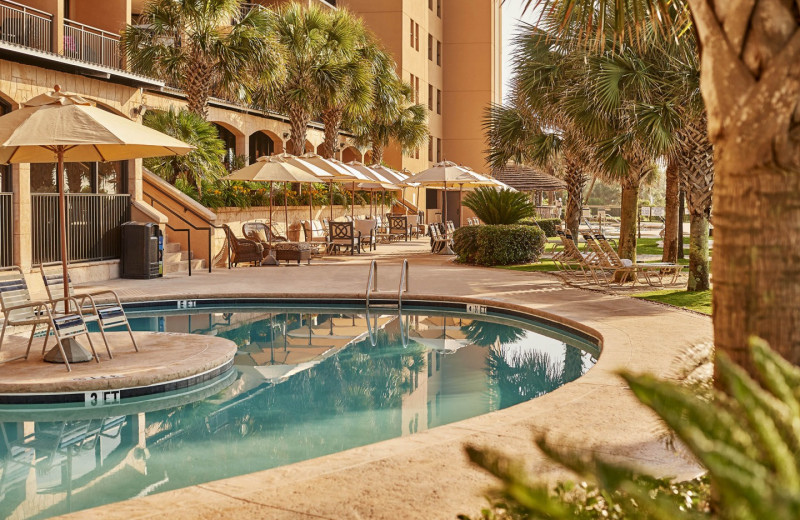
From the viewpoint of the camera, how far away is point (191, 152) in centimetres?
1931

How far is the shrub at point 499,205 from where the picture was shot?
2064 centimetres

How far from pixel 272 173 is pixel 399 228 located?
11966 millimetres

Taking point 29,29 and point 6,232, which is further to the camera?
point 29,29

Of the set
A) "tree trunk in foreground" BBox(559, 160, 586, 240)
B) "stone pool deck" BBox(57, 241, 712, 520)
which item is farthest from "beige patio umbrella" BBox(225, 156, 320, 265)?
"stone pool deck" BBox(57, 241, 712, 520)

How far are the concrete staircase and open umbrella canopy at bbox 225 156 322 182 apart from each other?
2.07 meters

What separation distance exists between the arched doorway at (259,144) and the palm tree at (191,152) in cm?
1273

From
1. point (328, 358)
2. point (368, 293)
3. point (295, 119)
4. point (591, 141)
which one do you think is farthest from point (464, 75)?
point (328, 358)

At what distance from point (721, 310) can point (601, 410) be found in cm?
330

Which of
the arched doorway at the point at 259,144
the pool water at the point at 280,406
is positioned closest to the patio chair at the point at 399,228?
the arched doorway at the point at 259,144

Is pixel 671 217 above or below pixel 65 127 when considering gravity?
below

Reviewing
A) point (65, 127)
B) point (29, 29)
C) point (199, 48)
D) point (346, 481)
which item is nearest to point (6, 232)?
point (29, 29)

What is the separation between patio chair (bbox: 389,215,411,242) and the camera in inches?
1203

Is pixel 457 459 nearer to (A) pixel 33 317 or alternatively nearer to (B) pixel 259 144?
(A) pixel 33 317

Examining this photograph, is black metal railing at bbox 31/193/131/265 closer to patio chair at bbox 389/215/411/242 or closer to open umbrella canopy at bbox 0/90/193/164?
open umbrella canopy at bbox 0/90/193/164
